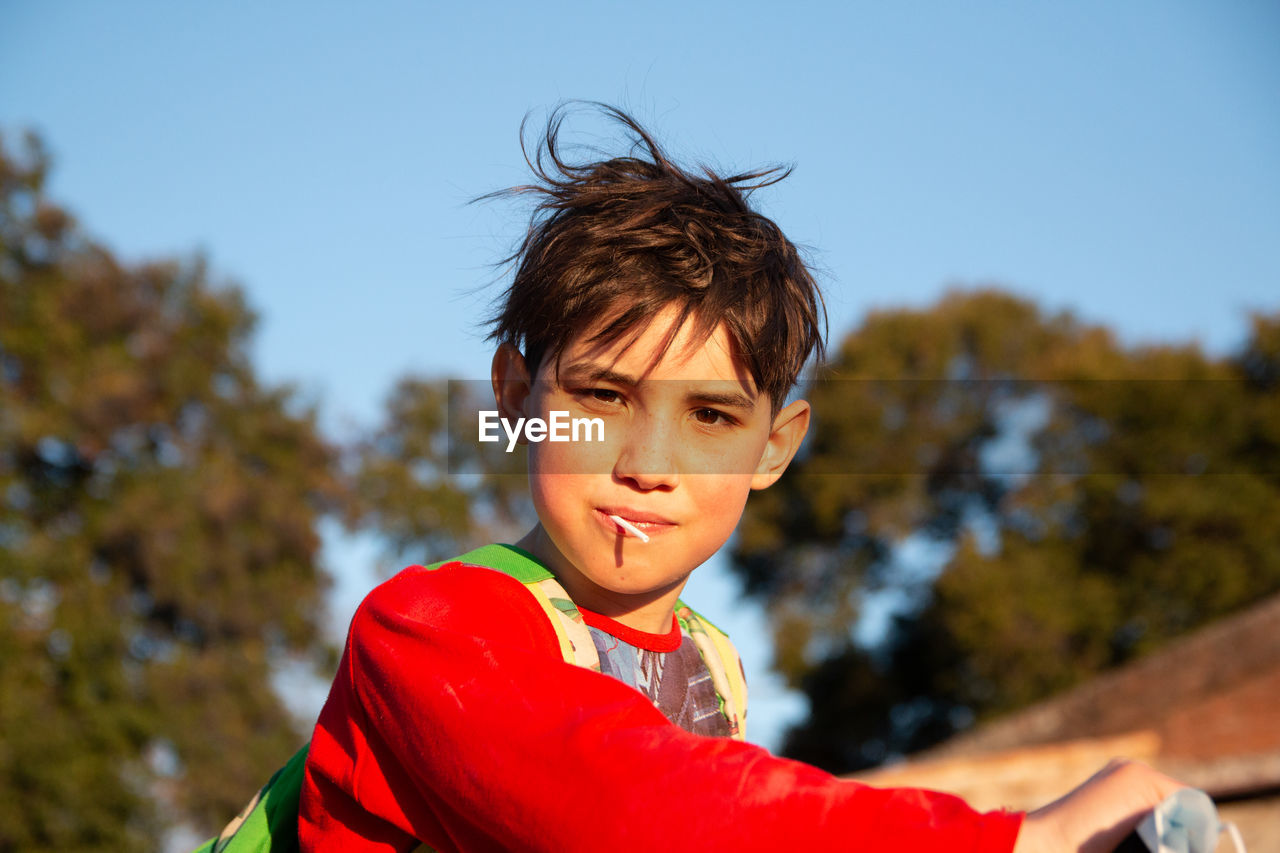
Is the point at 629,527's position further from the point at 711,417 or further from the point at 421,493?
the point at 421,493

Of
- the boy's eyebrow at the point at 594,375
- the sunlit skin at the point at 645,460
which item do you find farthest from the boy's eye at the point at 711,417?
the boy's eyebrow at the point at 594,375

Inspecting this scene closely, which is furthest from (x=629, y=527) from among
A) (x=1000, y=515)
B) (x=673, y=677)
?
(x=1000, y=515)

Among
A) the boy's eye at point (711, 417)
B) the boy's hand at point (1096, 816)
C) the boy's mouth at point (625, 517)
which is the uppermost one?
the boy's eye at point (711, 417)

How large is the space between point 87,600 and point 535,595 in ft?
64.9

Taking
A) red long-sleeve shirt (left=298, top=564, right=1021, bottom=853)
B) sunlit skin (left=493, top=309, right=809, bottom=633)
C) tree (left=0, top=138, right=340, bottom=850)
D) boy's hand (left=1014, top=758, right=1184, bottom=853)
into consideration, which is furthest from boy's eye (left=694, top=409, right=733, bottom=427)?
tree (left=0, top=138, right=340, bottom=850)

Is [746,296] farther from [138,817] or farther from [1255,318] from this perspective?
[1255,318]

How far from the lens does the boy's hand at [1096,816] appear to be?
3.69 ft

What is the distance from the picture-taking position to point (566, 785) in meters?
1.24

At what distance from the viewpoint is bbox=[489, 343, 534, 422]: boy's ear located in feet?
6.38

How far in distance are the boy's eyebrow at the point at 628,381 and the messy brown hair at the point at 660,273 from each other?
0.05 meters

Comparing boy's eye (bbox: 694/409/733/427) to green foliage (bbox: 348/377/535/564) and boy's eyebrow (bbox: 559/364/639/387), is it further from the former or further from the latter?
green foliage (bbox: 348/377/535/564)

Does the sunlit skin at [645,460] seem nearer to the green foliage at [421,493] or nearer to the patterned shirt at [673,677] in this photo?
the patterned shirt at [673,677]

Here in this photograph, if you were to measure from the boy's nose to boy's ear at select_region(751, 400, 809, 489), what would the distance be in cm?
37

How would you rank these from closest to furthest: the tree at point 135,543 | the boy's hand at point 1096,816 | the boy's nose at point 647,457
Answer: the boy's hand at point 1096,816
the boy's nose at point 647,457
the tree at point 135,543
